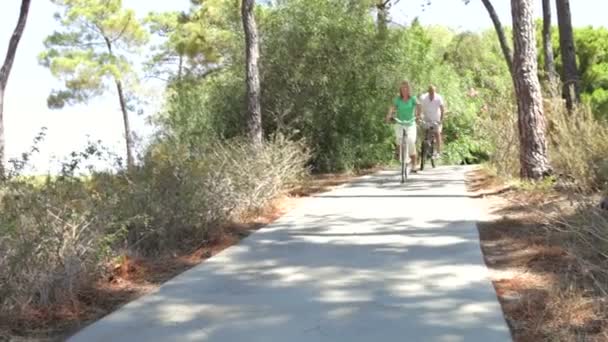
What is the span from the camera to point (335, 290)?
6.30 metres

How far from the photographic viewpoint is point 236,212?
9.71 m

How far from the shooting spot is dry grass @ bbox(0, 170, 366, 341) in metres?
5.33

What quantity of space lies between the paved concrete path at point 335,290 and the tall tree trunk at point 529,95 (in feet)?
8.11

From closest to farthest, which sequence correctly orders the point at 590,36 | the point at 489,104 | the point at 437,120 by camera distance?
the point at 489,104 < the point at 437,120 < the point at 590,36

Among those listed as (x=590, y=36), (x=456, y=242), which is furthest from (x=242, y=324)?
(x=590, y=36)

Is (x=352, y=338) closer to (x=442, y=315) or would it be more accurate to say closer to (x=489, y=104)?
(x=442, y=315)

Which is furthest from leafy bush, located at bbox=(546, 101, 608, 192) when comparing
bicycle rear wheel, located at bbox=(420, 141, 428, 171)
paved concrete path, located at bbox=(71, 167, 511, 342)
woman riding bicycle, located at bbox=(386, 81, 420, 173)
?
bicycle rear wheel, located at bbox=(420, 141, 428, 171)

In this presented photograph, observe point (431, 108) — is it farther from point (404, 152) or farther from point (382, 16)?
point (382, 16)

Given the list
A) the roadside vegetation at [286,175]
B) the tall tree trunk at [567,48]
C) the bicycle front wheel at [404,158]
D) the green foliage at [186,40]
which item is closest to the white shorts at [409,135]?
the bicycle front wheel at [404,158]

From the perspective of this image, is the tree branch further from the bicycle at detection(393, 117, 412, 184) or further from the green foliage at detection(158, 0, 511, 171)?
the bicycle at detection(393, 117, 412, 184)

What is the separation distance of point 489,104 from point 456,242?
8.59 m

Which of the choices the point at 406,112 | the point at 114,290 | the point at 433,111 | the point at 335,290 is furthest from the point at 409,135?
the point at 114,290

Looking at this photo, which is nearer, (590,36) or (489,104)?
(489,104)

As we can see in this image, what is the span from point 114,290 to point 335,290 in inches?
71.1
